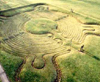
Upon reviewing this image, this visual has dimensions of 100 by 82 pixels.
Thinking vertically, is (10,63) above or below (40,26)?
below

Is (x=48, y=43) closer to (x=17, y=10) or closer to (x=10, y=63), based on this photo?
(x=10, y=63)

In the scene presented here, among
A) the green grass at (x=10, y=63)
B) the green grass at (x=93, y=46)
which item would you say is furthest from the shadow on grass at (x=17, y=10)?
the green grass at (x=93, y=46)

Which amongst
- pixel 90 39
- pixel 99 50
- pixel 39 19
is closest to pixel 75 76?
pixel 99 50

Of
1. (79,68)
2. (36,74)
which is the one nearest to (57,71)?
(36,74)

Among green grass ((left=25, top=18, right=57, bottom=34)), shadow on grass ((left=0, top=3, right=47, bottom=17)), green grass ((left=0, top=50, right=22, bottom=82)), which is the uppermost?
shadow on grass ((left=0, top=3, right=47, bottom=17))

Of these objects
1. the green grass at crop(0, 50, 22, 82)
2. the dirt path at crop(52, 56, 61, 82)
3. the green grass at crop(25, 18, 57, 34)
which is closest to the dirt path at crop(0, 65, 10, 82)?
the green grass at crop(0, 50, 22, 82)

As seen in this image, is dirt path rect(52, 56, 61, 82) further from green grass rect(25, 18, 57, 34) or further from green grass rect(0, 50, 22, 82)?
green grass rect(25, 18, 57, 34)

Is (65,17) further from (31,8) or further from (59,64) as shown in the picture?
(59,64)
